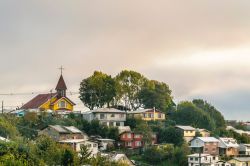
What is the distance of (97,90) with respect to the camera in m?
59.5

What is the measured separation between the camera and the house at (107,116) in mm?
57062

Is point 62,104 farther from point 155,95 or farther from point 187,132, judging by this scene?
point 187,132

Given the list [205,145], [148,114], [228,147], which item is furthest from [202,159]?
[148,114]

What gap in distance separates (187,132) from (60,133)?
14.4 meters

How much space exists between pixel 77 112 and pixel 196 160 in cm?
1494

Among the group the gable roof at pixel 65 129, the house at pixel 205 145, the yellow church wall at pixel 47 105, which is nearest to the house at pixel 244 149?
the house at pixel 205 145

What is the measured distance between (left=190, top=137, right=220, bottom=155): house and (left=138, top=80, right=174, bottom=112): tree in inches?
338

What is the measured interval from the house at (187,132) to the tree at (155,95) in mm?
6315

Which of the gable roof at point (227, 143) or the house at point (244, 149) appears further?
the house at point (244, 149)

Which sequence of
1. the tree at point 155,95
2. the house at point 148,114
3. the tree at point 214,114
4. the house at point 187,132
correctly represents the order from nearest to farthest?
the house at point 187,132, the house at point 148,114, the tree at point 155,95, the tree at point 214,114

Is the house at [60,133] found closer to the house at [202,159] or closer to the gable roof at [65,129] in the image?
the gable roof at [65,129]

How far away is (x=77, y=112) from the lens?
58.5 metres

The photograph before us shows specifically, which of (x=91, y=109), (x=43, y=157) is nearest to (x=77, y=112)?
(x=91, y=109)

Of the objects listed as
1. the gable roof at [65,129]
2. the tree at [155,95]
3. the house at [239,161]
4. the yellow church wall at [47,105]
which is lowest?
the house at [239,161]
